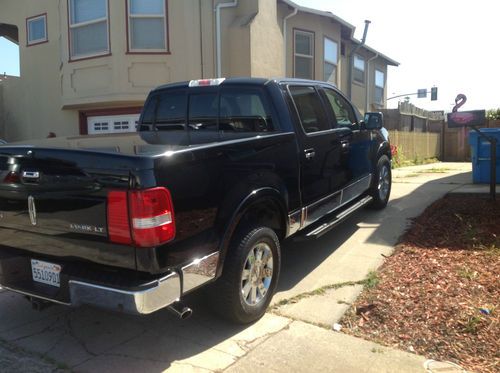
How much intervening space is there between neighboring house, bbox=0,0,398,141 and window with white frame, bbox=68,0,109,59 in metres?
0.02

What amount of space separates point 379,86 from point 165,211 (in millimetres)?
19651

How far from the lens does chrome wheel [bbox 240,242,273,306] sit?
12.2ft

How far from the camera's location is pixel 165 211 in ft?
9.41

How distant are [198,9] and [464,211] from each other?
7566mm

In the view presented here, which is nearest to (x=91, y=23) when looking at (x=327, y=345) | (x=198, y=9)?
(x=198, y=9)

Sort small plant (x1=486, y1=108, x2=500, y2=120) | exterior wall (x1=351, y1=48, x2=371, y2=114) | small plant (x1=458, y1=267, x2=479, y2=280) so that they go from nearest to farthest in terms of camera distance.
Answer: small plant (x1=458, y1=267, x2=479, y2=280)
exterior wall (x1=351, y1=48, x2=371, y2=114)
small plant (x1=486, y1=108, x2=500, y2=120)

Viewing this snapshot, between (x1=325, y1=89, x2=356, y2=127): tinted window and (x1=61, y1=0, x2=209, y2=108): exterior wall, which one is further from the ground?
(x1=61, y1=0, x2=209, y2=108): exterior wall

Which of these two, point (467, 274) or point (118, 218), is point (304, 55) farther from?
point (118, 218)

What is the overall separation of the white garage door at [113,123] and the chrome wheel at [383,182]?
22.3 ft

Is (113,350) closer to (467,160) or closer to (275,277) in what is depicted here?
(275,277)

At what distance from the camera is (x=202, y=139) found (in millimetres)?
3721

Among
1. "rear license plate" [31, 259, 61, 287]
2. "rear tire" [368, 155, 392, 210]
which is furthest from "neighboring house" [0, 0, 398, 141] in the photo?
"rear license plate" [31, 259, 61, 287]

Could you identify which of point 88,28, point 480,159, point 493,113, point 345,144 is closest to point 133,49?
point 88,28

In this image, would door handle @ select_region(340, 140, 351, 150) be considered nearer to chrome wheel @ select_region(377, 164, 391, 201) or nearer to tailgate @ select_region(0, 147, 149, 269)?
chrome wheel @ select_region(377, 164, 391, 201)
